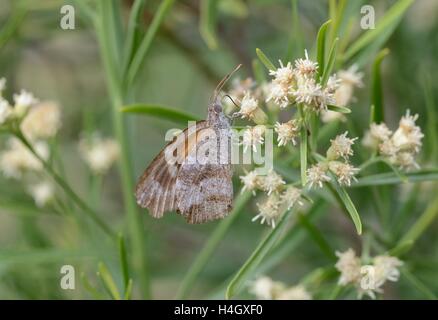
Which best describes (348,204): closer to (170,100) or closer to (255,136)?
(255,136)

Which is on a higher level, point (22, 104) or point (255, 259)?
point (22, 104)

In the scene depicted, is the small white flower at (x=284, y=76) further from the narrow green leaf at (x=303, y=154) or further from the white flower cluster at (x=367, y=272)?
the white flower cluster at (x=367, y=272)

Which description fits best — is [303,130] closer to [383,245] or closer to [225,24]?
[383,245]

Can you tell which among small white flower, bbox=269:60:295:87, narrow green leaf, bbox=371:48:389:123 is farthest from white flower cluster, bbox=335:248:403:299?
small white flower, bbox=269:60:295:87

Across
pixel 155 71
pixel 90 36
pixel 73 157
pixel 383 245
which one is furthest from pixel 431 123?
pixel 73 157

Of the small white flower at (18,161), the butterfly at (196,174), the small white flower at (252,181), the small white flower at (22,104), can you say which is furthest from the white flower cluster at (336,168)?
the small white flower at (18,161)

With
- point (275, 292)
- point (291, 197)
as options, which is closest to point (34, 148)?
point (275, 292)
